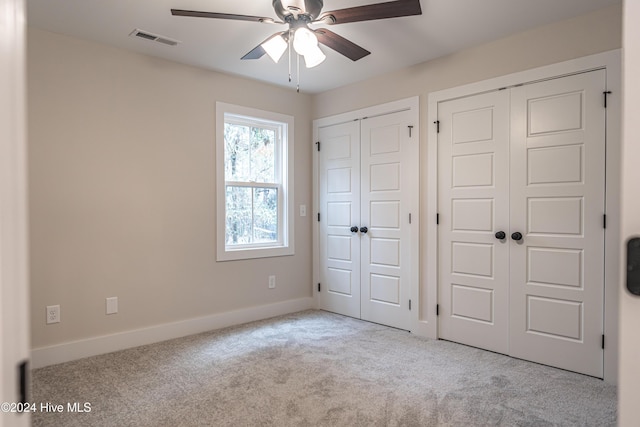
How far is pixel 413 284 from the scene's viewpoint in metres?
3.59

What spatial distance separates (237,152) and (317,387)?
2.49 metres

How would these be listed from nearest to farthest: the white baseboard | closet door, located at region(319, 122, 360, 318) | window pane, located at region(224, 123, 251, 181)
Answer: the white baseboard, window pane, located at region(224, 123, 251, 181), closet door, located at region(319, 122, 360, 318)

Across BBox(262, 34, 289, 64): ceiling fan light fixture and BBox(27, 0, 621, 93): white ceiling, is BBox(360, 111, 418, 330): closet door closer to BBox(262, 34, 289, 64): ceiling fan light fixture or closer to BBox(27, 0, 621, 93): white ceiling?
BBox(27, 0, 621, 93): white ceiling

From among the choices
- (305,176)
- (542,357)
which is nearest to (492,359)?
(542,357)

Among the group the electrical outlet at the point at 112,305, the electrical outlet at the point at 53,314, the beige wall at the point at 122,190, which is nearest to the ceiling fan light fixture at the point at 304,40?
the beige wall at the point at 122,190

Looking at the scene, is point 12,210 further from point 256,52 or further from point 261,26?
point 261,26

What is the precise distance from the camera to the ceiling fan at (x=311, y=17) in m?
2.02

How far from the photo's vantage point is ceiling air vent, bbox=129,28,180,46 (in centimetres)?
285

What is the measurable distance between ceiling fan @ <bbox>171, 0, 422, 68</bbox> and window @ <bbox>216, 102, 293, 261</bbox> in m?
1.50

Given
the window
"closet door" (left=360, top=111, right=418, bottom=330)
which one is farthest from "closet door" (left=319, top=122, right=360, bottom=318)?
the window

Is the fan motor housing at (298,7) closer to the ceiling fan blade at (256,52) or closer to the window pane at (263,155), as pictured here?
the ceiling fan blade at (256,52)

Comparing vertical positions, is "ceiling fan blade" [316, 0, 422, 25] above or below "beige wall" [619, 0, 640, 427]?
above

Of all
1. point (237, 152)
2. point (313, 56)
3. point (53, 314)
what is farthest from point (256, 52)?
point (53, 314)

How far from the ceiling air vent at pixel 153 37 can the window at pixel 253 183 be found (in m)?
0.78
